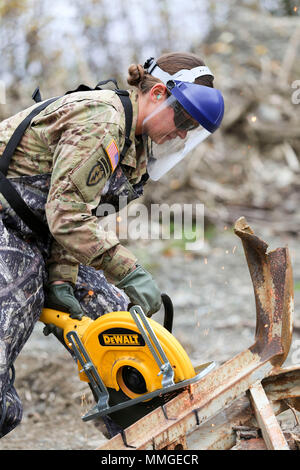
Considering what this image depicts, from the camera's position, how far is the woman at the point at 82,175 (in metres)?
2.22

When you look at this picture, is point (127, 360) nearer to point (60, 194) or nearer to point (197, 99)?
point (60, 194)

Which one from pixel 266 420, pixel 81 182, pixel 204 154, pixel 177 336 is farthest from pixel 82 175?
pixel 204 154

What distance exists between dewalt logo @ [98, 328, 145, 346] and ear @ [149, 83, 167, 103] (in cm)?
101

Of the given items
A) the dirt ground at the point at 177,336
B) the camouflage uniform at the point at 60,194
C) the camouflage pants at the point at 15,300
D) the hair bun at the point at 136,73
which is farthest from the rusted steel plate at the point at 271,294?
the dirt ground at the point at 177,336

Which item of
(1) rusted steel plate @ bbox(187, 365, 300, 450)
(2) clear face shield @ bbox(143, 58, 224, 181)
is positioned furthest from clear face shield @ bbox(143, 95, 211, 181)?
(1) rusted steel plate @ bbox(187, 365, 300, 450)

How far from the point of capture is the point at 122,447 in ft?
7.00

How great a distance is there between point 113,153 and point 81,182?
0.19 m

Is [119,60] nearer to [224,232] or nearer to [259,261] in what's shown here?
[224,232]

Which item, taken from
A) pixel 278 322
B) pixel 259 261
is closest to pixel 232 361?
pixel 278 322

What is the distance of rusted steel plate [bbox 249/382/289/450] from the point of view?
2076mm

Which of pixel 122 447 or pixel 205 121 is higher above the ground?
pixel 205 121

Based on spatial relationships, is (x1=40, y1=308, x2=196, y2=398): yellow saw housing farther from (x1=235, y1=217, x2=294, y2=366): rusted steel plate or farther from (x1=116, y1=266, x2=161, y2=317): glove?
(x1=235, y1=217, x2=294, y2=366): rusted steel plate

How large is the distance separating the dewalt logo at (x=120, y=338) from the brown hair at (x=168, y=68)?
1056mm
